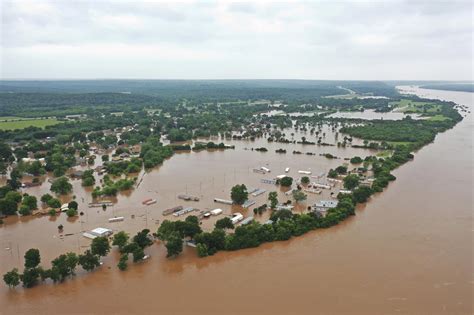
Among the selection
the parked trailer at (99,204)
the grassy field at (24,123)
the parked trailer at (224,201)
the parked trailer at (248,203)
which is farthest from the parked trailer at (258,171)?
the grassy field at (24,123)

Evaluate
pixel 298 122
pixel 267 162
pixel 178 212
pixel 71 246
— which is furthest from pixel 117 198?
pixel 298 122

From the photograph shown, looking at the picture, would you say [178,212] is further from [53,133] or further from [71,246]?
[53,133]

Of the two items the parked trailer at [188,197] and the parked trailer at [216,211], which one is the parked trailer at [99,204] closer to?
the parked trailer at [188,197]

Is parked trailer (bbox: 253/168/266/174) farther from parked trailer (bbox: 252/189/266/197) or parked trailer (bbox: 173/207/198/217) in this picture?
parked trailer (bbox: 173/207/198/217)

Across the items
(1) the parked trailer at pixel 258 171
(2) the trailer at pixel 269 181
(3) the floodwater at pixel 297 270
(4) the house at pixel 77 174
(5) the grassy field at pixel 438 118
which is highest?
(5) the grassy field at pixel 438 118

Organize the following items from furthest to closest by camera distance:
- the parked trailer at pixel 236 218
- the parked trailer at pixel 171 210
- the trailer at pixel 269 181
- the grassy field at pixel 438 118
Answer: the grassy field at pixel 438 118, the trailer at pixel 269 181, the parked trailer at pixel 171 210, the parked trailer at pixel 236 218

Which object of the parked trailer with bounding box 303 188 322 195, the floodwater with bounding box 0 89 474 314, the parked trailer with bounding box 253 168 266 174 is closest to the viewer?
the floodwater with bounding box 0 89 474 314

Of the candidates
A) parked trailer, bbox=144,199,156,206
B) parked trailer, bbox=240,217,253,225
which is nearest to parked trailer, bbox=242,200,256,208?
parked trailer, bbox=240,217,253,225
